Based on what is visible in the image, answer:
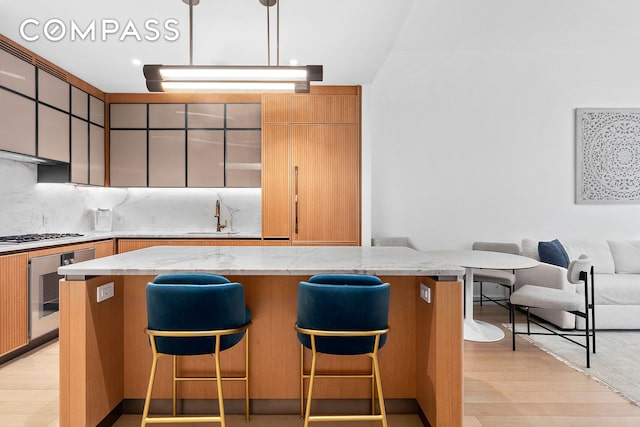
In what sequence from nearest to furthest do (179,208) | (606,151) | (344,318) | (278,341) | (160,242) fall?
(344,318), (278,341), (160,242), (606,151), (179,208)

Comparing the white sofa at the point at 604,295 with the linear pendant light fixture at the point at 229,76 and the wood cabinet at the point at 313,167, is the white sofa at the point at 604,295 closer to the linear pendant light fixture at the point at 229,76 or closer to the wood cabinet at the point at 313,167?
the wood cabinet at the point at 313,167

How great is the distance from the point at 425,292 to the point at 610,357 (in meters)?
2.21

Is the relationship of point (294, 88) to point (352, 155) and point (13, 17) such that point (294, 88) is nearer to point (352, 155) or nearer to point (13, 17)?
point (352, 155)

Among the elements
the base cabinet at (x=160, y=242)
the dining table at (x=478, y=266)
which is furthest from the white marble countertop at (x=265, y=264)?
the base cabinet at (x=160, y=242)

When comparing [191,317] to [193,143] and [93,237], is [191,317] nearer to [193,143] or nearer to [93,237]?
[93,237]

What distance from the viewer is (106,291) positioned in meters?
2.00

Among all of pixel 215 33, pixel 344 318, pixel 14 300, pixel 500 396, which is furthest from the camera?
pixel 215 33

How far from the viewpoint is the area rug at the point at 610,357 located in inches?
102

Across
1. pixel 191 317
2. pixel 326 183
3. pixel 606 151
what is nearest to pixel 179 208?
pixel 326 183

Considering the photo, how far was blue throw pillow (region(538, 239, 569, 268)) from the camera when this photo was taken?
3.96 m

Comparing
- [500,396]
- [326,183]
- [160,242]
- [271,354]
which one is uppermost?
[326,183]

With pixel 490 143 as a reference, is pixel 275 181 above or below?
below

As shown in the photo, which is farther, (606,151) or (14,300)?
(606,151)

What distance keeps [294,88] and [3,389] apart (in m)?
2.81
